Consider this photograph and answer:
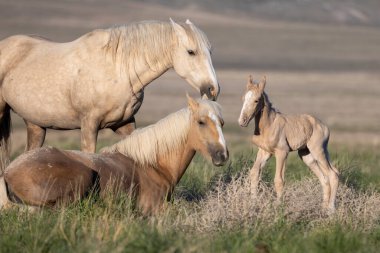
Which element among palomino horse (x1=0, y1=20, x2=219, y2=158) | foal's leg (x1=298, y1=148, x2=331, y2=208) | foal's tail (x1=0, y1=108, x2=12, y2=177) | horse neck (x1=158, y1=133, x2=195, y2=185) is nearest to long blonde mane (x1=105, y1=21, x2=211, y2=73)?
palomino horse (x1=0, y1=20, x2=219, y2=158)

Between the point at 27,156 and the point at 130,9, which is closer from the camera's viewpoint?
the point at 27,156

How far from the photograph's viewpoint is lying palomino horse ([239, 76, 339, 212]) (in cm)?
872

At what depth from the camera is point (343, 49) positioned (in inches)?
2904

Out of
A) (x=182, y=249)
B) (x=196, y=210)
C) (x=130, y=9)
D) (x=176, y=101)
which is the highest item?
(x=182, y=249)

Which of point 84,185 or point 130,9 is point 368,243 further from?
point 130,9

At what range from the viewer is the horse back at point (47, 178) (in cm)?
742

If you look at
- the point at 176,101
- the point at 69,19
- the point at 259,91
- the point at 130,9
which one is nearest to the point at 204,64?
the point at 259,91

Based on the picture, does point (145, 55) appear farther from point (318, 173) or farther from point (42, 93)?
point (318, 173)

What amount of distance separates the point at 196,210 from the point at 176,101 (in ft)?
84.1

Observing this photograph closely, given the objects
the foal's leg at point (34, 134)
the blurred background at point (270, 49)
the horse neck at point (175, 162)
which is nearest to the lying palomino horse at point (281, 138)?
the horse neck at point (175, 162)

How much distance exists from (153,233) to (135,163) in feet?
7.09

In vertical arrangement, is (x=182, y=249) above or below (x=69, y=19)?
above

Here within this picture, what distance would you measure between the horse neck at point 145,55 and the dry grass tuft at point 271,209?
52.2 inches

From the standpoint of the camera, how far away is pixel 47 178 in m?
7.52
